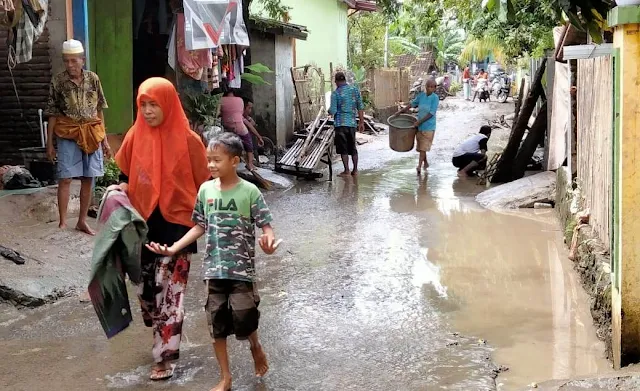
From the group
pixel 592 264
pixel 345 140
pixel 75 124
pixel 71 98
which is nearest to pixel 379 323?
pixel 592 264

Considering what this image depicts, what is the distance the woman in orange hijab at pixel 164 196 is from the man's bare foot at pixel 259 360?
1.54 ft

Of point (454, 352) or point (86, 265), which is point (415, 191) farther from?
point (454, 352)

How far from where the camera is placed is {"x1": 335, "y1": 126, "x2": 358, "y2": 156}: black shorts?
1302cm

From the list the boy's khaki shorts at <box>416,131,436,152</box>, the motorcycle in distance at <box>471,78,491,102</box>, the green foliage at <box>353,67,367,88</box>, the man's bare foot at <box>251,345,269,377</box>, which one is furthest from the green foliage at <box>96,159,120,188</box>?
the motorcycle in distance at <box>471,78,491,102</box>

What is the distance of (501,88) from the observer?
36.6m

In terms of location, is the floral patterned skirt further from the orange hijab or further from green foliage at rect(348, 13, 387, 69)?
green foliage at rect(348, 13, 387, 69)

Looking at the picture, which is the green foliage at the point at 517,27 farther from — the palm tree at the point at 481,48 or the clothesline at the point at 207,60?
the clothesline at the point at 207,60

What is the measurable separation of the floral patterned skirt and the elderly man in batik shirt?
10.1ft

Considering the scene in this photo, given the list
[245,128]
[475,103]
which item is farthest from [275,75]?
[475,103]

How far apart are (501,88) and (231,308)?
113ft

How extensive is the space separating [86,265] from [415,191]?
5973 mm

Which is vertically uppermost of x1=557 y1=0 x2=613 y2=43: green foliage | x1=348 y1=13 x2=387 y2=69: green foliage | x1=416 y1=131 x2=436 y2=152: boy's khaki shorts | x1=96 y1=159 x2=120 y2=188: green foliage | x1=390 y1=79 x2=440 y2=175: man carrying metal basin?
x1=348 y1=13 x2=387 y2=69: green foliage

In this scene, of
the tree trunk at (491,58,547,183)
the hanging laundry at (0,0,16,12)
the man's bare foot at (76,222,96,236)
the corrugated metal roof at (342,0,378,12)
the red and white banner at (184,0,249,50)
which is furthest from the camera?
the corrugated metal roof at (342,0,378,12)

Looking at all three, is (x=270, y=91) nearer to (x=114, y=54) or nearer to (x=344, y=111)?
(x=344, y=111)
